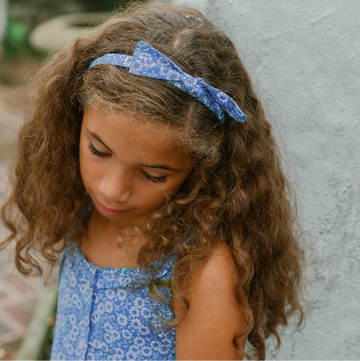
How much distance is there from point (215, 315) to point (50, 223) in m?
0.71

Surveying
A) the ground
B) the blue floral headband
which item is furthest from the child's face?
the ground

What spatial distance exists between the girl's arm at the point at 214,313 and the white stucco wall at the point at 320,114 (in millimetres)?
538

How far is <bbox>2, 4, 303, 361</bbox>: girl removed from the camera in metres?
1.30

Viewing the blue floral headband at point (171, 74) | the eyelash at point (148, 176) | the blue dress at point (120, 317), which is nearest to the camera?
the blue floral headband at point (171, 74)

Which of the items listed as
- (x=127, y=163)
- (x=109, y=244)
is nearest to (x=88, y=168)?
(x=127, y=163)

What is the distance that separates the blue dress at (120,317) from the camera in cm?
155

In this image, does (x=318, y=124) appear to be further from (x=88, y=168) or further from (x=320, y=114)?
(x=88, y=168)

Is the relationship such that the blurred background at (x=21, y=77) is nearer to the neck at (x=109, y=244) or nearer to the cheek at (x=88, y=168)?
the neck at (x=109, y=244)

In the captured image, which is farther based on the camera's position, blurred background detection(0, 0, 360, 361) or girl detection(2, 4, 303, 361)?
blurred background detection(0, 0, 360, 361)

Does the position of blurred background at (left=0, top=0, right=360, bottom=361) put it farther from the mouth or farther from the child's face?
the mouth

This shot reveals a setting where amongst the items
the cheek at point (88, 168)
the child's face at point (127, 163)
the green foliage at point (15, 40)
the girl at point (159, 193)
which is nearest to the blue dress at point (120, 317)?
the girl at point (159, 193)

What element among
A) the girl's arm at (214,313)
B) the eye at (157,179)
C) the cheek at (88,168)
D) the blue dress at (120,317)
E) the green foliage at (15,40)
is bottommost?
the green foliage at (15,40)

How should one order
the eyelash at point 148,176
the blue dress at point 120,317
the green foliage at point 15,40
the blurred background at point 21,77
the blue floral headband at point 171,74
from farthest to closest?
the green foliage at point 15,40, the blurred background at point 21,77, the blue dress at point 120,317, the eyelash at point 148,176, the blue floral headband at point 171,74

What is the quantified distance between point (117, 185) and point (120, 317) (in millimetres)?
511
